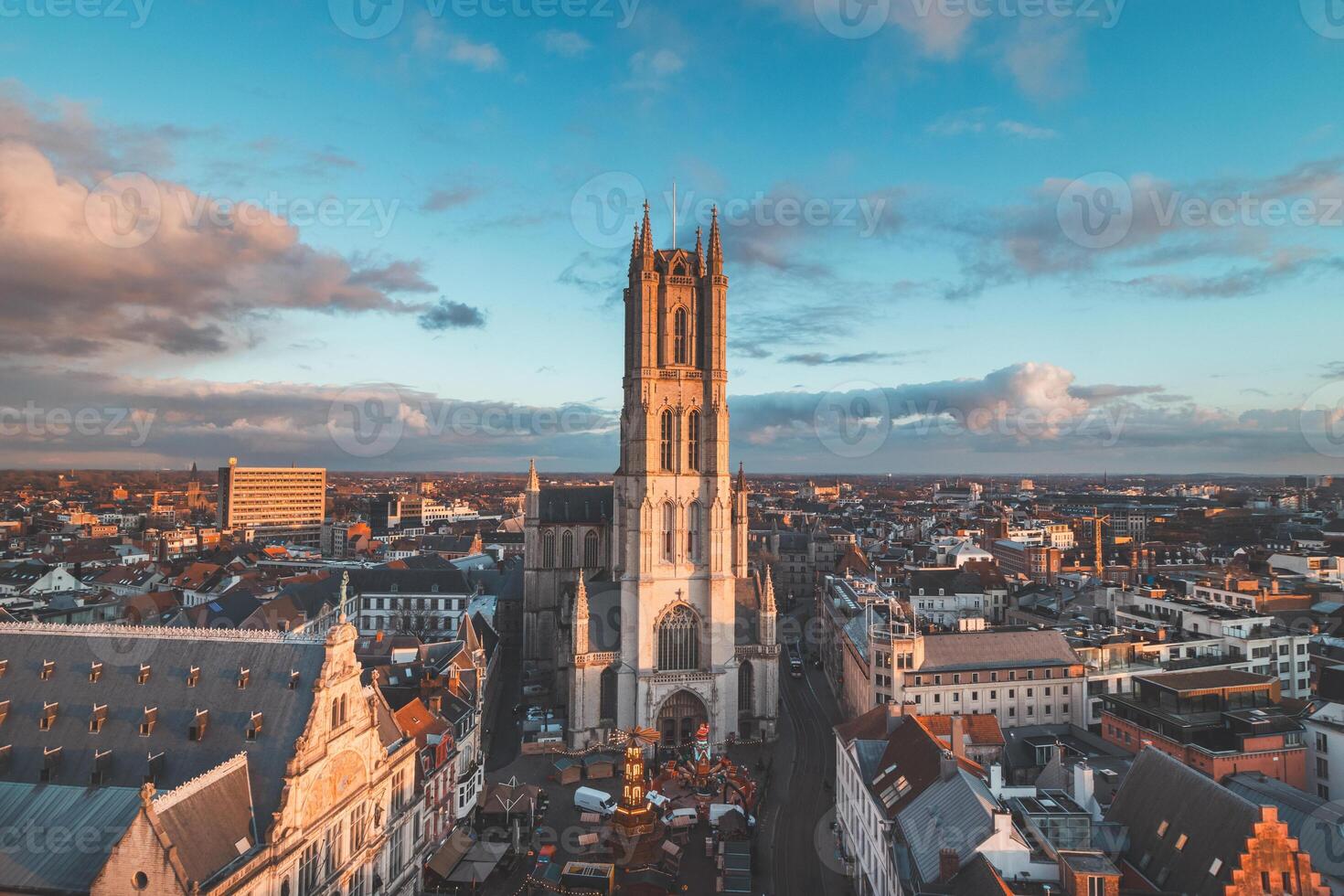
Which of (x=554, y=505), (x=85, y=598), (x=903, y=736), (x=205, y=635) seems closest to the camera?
(x=205, y=635)

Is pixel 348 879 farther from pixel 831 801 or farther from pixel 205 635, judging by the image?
pixel 831 801

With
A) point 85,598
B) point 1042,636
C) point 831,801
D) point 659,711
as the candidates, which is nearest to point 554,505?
point 659,711

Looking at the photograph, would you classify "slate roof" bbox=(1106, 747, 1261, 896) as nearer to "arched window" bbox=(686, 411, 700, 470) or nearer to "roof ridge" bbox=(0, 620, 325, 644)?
"roof ridge" bbox=(0, 620, 325, 644)

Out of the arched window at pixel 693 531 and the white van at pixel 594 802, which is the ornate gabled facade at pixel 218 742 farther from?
the arched window at pixel 693 531

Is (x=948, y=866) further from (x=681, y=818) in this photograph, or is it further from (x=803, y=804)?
(x=803, y=804)

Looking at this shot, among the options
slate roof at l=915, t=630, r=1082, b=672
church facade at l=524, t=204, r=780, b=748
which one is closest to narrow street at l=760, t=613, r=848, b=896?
church facade at l=524, t=204, r=780, b=748

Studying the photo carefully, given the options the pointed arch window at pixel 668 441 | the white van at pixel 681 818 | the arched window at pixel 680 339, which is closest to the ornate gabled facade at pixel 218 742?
the white van at pixel 681 818
